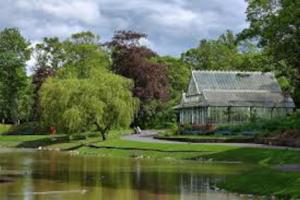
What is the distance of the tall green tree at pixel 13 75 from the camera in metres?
125

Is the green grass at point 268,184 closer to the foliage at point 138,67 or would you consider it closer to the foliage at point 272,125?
the foliage at point 272,125

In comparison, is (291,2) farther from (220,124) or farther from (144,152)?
(220,124)

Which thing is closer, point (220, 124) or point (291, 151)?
point (291, 151)

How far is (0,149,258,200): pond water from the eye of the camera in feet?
92.7

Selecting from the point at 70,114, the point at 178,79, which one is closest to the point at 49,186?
the point at 70,114

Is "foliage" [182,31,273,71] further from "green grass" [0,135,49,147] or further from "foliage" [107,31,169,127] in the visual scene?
"green grass" [0,135,49,147]

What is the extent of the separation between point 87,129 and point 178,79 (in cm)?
4584

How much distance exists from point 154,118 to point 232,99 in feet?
70.0

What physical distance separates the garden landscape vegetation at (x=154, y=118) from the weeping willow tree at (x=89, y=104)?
0.44 feet

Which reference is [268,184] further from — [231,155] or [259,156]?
[231,155]

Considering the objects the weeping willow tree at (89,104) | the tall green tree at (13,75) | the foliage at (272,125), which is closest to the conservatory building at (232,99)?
the foliage at (272,125)

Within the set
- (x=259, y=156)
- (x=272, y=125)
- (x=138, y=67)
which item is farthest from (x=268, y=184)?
(x=138, y=67)

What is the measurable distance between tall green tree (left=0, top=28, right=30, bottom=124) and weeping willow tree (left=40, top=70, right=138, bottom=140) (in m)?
48.6

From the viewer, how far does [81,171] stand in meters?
41.7
